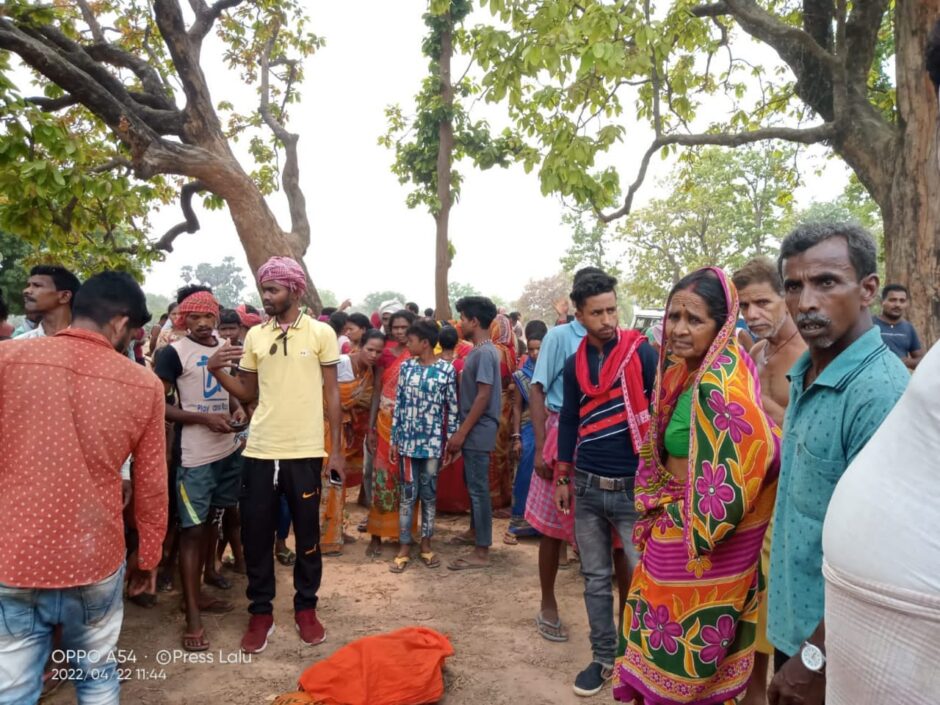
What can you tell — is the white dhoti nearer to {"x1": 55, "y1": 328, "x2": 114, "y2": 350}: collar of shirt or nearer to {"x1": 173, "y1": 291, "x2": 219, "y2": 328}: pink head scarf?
{"x1": 55, "y1": 328, "x2": 114, "y2": 350}: collar of shirt

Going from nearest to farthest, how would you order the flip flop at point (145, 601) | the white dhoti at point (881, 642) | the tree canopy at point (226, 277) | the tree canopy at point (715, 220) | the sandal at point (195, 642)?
the white dhoti at point (881, 642) → the sandal at point (195, 642) → the flip flop at point (145, 601) → the tree canopy at point (715, 220) → the tree canopy at point (226, 277)

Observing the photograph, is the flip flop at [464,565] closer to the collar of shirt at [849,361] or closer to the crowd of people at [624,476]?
the crowd of people at [624,476]

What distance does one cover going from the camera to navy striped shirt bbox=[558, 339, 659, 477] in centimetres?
312

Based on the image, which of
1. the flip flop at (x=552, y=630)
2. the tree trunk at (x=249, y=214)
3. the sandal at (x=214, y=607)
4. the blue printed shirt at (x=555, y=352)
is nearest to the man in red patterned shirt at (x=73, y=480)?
the sandal at (x=214, y=607)

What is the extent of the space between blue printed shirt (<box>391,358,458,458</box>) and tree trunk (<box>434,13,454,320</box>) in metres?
7.73

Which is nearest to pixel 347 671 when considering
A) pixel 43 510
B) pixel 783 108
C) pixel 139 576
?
pixel 139 576

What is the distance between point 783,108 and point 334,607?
9.65 metres

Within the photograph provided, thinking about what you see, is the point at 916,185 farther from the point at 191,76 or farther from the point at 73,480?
the point at 191,76

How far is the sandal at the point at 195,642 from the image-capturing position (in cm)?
360

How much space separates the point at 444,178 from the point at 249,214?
231 inches

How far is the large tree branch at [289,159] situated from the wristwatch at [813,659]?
29.7 feet

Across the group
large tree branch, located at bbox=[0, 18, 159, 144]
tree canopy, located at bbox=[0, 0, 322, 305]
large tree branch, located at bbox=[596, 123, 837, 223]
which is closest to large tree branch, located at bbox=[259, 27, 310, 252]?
tree canopy, located at bbox=[0, 0, 322, 305]

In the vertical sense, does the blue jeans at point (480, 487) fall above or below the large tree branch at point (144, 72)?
below

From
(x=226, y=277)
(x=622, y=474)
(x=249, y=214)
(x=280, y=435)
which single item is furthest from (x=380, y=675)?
(x=226, y=277)
